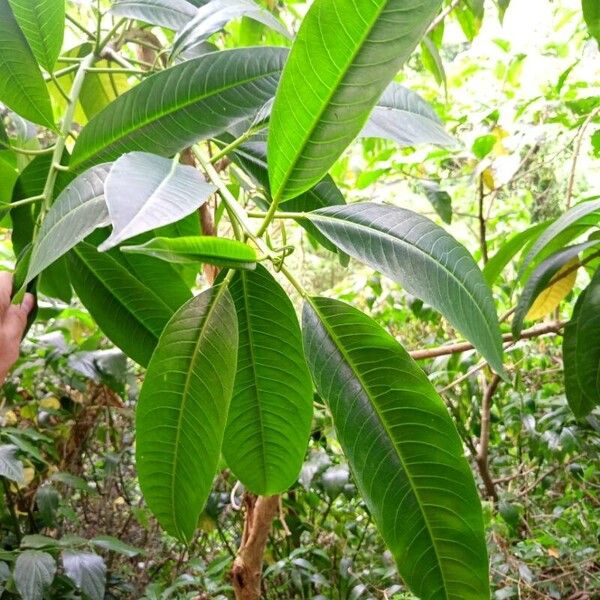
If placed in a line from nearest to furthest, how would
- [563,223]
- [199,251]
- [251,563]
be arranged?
[199,251]
[563,223]
[251,563]

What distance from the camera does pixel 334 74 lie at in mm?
334

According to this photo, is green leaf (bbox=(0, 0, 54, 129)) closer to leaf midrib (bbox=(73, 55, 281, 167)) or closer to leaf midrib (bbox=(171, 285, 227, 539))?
leaf midrib (bbox=(73, 55, 281, 167))

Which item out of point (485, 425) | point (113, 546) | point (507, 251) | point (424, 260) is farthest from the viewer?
point (485, 425)

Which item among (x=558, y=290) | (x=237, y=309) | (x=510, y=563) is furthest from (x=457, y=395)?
(x=237, y=309)

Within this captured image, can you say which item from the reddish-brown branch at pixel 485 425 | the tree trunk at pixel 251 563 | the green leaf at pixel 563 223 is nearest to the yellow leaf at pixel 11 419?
the tree trunk at pixel 251 563

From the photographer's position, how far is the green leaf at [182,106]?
475mm

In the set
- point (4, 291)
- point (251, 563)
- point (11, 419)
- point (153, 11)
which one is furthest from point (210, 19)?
point (11, 419)

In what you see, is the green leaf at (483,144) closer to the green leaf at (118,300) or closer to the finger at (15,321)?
the green leaf at (118,300)

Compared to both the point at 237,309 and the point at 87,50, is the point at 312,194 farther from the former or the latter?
the point at 87,50

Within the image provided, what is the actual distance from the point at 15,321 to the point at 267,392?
213mm

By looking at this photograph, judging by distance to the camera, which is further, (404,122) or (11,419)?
(11,419)

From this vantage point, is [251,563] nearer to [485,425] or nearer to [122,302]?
[122,302]

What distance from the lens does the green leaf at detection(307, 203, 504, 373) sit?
41 centimetres

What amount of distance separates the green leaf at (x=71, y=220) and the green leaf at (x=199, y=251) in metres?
0.04
